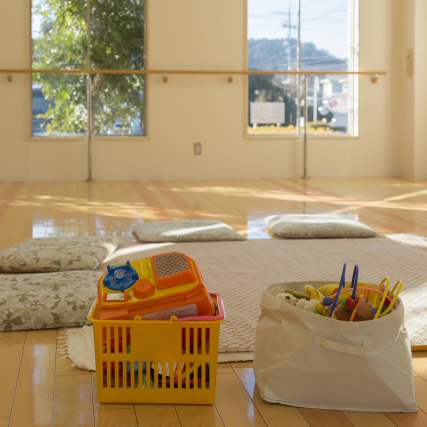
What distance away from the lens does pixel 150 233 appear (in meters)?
3.46

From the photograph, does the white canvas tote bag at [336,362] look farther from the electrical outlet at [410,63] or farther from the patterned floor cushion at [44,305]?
the electrical outlet at [410,63]

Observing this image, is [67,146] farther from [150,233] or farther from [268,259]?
[268,259]

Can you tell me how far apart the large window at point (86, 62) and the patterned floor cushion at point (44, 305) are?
467 cm

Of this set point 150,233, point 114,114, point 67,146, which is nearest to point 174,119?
point 114,114

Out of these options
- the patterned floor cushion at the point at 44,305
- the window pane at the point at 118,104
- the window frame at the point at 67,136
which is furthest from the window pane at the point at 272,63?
the patterned floor cushion at the point at 44,305

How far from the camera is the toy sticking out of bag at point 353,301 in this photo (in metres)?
1.45

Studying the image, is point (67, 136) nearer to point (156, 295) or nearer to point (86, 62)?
point (86, 62)

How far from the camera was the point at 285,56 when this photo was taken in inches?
283

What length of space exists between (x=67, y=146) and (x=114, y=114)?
2.06 ft

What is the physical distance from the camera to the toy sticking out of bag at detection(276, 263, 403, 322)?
1.45 m

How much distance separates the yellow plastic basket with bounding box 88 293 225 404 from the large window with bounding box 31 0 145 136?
5444 mm

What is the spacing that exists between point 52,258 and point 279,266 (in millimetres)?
1021

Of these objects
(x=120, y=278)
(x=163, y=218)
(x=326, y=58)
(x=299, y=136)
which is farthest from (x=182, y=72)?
(x=120, y=278)

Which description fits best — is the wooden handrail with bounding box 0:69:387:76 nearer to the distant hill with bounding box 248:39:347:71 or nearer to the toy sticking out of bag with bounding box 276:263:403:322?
the distant hill with bounding box 248:39:347:71
